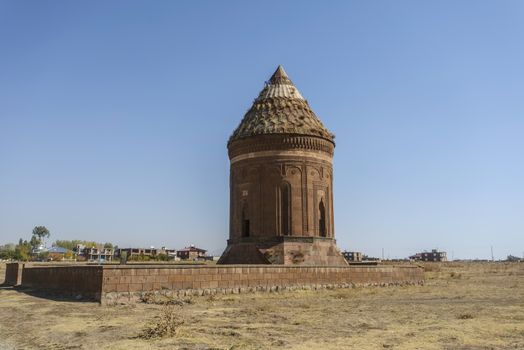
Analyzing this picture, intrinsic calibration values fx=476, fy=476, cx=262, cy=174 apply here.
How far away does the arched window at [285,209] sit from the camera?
26.4 meters

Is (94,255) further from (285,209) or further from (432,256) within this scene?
(432,256)

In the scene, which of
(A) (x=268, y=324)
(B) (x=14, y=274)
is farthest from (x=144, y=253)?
(A) (x=268, y=324)

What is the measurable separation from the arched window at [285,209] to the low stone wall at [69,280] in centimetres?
1180

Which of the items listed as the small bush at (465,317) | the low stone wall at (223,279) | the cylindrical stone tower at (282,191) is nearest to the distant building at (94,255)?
the cylindrical stone tower at (282,191)

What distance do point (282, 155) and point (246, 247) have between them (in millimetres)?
5566

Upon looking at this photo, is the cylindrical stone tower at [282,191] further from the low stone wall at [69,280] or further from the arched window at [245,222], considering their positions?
the low stone wall at [69,280]

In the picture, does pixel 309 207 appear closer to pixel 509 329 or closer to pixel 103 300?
pixel 103 300

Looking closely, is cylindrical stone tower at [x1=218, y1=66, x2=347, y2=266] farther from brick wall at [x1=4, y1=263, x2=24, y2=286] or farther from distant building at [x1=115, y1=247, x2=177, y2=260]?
distant building at [x1=115, y1=247, x2=177, y2=260]

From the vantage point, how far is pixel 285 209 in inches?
1051

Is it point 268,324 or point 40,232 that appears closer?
point 268,324

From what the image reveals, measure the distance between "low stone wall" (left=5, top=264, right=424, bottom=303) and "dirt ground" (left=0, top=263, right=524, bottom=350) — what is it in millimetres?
683

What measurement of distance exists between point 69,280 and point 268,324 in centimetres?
959

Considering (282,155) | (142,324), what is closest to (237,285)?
(142,324)

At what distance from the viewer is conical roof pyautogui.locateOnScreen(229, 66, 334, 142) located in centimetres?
2727
